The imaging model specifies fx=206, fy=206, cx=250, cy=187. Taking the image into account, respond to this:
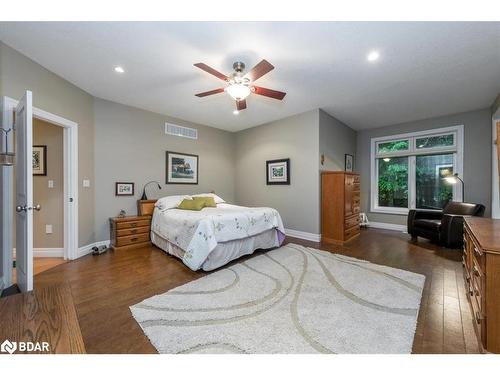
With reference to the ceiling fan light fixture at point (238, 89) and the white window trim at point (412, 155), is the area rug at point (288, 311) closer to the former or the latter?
the ceiling fan light fixture at point (238, 89)

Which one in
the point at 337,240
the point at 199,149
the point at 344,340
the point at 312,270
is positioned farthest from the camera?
the point at 199,149

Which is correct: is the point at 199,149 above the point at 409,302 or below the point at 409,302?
above

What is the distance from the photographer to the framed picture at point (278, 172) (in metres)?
4.54

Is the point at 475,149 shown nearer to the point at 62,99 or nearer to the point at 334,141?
the point at 334,141

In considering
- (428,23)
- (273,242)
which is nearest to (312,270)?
(273,242)

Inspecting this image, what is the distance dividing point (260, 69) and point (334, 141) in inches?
122

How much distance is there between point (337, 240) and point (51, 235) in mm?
4805

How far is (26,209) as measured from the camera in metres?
1.65

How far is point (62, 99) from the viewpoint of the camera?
2.87 m

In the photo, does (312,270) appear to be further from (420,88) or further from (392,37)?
(420,88)

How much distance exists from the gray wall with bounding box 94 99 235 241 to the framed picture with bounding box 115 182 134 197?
0.20 ft

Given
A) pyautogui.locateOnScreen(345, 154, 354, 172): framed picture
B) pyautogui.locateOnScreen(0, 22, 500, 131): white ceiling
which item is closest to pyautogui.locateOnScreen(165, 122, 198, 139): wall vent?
pyautogui.locateOnScreen(0, 22, 500, 131): white ceiling

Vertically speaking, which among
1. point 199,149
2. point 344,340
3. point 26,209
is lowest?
point 344,340

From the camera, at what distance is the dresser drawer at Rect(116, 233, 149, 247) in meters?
3.46
